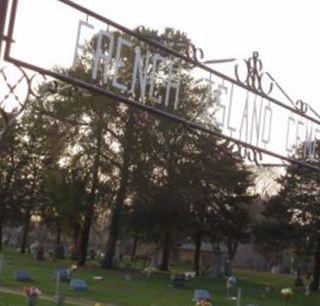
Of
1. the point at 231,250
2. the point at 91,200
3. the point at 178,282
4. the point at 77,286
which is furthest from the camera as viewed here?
the point at 231,250

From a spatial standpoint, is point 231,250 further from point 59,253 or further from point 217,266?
point 59,253

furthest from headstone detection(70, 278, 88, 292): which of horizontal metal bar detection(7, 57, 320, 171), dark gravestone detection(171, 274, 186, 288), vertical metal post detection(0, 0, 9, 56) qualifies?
vertical metal post detection(0, 0, 9, 56)

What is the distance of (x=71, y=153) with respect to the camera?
157ft

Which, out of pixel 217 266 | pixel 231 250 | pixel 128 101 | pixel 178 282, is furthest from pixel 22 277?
pixel 231 250

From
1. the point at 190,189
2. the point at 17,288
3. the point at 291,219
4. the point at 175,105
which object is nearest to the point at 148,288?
the point at 17,288

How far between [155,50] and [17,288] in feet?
79.5

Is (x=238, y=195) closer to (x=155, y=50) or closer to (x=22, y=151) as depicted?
(x=22, y=151)

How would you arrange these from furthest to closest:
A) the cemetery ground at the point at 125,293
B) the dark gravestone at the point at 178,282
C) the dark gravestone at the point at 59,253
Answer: the dark gravestone at the point at 59,253, the dark gravestone at the point at 178,282, the cemetery ground at the point at 125,293

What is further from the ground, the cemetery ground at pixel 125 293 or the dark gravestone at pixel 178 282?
the dark gravestone at pixel 178 282

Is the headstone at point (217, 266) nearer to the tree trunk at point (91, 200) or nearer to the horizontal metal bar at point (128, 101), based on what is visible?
the tree trunk at point (91, 200)

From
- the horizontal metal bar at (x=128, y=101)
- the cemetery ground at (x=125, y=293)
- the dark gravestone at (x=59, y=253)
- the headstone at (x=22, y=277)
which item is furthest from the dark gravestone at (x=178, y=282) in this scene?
the horizontal metal bar at (x=128, y=101)

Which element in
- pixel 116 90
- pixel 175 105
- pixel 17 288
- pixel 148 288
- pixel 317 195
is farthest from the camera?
pixel 317 195

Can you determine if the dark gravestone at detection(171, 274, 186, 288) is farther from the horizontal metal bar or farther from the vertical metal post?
the vertical metal post

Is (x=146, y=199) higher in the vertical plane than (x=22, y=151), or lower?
lower
